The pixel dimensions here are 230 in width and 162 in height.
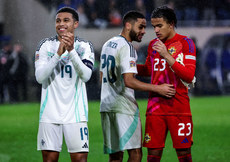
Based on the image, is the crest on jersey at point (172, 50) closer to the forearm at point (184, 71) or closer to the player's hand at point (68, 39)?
the forearm at point (184, 71)

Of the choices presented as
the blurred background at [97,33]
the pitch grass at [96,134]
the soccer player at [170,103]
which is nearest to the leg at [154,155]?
the soccer player at [170,103]

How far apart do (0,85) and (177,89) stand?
49.2 feet

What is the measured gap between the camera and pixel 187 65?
495cm

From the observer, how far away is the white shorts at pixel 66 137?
4742 mm

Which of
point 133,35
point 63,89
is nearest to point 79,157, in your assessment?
point 63,89

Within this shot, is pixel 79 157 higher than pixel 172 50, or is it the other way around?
pixel 172 50

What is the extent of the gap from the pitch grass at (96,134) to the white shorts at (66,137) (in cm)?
249

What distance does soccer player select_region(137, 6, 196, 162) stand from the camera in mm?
5004

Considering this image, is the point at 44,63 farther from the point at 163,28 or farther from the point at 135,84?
the point at 163,28

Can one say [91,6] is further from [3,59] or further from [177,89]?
[177,89]

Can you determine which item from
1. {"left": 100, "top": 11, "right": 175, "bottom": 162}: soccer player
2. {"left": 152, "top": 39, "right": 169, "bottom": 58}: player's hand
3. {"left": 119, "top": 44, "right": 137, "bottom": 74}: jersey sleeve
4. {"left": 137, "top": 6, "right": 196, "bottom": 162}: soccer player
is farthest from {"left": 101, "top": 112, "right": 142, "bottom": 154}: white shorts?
{"left": 152, "top": 39, "right": 169, "bottom": 58}: player's hand

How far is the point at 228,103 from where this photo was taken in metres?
17.5

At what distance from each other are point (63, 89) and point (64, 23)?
633 mm

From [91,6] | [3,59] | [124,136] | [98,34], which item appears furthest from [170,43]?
[91,6]
